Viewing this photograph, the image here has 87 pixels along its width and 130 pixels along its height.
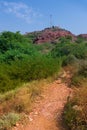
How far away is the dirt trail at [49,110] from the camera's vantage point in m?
8.79

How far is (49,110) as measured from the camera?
31.9 feet

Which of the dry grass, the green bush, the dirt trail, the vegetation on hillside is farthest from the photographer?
the dry grass

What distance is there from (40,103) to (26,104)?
0.63m

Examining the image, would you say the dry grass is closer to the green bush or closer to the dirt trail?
the dirt trail

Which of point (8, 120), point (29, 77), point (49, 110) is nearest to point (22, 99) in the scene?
point (49, 110)

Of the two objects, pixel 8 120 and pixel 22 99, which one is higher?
pixel 22 99

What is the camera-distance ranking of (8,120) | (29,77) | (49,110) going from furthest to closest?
(29,77) < (49,110) < (8,120)

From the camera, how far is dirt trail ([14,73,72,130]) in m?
8.79


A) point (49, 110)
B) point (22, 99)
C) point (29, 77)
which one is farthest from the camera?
point (29, 77)

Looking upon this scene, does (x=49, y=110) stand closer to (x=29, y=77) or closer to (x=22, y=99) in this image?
(x=22, y=99)

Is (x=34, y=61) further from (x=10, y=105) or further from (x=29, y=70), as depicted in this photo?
(x=10, y=105)

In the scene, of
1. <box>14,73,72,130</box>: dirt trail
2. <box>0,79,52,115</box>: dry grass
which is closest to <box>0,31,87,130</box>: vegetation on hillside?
<box>0,79,52,115</box>: dry grass

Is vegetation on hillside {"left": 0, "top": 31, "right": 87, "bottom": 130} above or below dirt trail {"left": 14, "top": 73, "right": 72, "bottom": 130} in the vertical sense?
above

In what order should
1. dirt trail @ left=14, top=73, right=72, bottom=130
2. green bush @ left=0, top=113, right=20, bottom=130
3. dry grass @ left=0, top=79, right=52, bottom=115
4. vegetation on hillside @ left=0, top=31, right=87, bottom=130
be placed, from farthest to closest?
dry grass @ left=0, top=79, right=52, bottom=115
dirt trail @ left=14, top=73, right=72, bottom=130
green bush @ left=0, top=113, right=20, bottom=130
vegetation on hillside @ left=0, top=31, right=87, bottom=130
